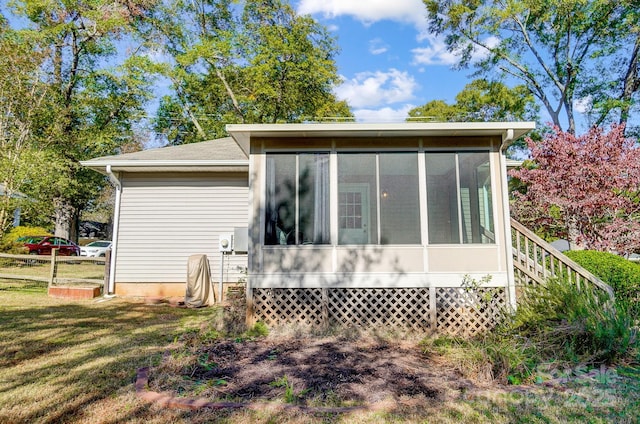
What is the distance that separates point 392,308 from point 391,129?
2.82 meters

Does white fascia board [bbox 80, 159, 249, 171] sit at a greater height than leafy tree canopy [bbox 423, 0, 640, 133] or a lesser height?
lesser

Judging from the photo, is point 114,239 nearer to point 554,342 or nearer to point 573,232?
point 554,342

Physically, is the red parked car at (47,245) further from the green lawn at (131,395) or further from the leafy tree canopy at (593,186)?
the leafy tree canopy at (593,186)

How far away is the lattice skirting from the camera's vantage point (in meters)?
5.62

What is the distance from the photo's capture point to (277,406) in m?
2.98

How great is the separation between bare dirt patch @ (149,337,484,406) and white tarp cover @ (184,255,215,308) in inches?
126

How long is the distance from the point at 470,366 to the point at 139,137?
27.0m

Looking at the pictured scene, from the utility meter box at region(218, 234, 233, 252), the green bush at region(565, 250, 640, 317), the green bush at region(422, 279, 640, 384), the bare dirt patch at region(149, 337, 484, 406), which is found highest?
the utility meter box at region(218, 234, 233, 252)

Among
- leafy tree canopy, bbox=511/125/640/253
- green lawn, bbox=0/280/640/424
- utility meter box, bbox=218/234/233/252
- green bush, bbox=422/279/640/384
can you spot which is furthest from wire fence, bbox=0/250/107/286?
leafy tree canopy, bbox=511/125/640/253

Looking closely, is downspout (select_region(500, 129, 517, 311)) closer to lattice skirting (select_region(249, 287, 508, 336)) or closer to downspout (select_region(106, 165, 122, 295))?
lattice skirting (select_region(249, 287, 508, 336))

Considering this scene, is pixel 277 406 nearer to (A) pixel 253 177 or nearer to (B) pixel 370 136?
(A) pixel 253 177

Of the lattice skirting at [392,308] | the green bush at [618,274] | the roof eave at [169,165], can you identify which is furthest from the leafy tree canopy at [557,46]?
the roof eave at [169,165]

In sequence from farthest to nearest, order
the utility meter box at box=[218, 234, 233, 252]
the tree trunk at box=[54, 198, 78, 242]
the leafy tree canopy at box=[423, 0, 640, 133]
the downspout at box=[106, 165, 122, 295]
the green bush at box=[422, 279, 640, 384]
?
the tree trunk at box=[54, 198, 78, 242]
the leafy tree canopy at box=[423, 0, 640, 133]
the downspout at box=[106, 165, 122, 295]
the utility meter box at box=[218, 234, 233, 252]
the green bush at box=[422, 279, 640, 384]

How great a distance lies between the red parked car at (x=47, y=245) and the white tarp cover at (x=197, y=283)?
13.6 meters
